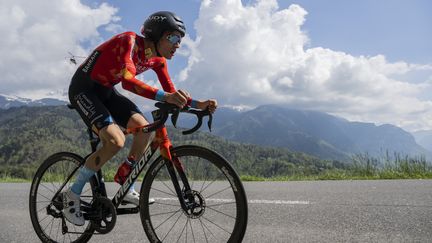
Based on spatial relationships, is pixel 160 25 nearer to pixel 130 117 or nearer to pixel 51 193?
pixel 130 117

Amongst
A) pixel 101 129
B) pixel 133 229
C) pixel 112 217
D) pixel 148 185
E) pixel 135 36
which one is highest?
pixel 135 36

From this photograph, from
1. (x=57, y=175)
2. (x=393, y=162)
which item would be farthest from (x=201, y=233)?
(x=393, y=162)

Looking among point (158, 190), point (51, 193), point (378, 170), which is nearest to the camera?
point (158, 190)

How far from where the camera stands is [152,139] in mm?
4078

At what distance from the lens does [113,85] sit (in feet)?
14.5

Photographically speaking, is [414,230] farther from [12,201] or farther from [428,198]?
[12,201]

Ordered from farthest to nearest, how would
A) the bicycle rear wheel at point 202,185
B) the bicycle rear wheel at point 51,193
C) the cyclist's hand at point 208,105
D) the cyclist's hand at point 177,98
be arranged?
1. the bicycle rear wheel at point 51,193
2. the cyclist's hand at point 208,105
3. the cyclist's hand at point 177,98
4. the bicycle rear wheel at point 202,185

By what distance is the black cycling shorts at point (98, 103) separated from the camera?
4.06 metres

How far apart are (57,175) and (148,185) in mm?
1719

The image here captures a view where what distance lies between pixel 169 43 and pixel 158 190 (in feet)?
5.23

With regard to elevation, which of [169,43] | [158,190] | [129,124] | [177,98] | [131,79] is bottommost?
[158,190]

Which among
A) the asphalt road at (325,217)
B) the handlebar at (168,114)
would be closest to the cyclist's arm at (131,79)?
the handlebar at (168,114)

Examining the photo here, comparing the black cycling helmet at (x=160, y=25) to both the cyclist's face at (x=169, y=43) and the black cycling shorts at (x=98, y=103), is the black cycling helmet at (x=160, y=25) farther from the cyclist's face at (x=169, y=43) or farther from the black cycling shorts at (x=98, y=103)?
the black cycling shorts at (x=98, y=103)

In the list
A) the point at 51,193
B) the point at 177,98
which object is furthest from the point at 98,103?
the point at 51,193
